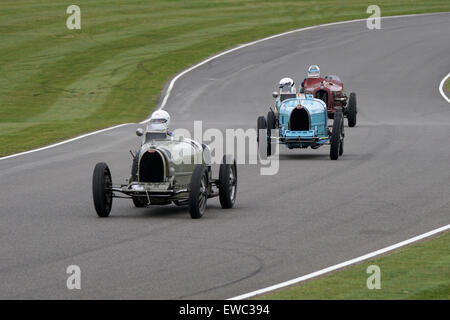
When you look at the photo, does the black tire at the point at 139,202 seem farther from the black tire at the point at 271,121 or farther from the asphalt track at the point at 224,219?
the black tire at the point at 271,121

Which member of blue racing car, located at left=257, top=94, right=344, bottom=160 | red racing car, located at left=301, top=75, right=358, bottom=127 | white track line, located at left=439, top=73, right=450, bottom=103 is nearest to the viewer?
blue racing car, located at left=257, top=94, right=344, bottom=160

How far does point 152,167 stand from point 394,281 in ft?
19.0

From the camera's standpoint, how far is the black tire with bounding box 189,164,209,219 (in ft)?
50.9

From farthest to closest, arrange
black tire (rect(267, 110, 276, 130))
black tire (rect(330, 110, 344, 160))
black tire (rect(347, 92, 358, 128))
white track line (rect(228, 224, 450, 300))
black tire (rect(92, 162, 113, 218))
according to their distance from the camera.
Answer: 1. black tire (rect(347, 92, 358, 128))
2. black tire (rect(267, 110, 276, 130))
3. black tire (rect(330, 110, 344, 160))
4. black tire (rect(92, 162, 113, 218))
5. white track line (rect(228, 224, 450, 300))

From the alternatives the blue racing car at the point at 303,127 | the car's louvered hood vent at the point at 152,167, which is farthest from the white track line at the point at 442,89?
the car's louvered hood vent at the point at 152,167

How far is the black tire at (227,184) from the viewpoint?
16.4 m

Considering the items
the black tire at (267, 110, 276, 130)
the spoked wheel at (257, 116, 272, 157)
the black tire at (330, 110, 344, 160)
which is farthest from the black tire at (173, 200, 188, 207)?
the black tire at (267, 110, 276, 130)

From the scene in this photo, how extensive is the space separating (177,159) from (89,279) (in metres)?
5.13

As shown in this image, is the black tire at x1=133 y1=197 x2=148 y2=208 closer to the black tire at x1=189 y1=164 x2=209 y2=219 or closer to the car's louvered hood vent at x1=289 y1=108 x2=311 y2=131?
the black tire at x1=189 y1=164 x2=209 y2=219

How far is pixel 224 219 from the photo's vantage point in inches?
623

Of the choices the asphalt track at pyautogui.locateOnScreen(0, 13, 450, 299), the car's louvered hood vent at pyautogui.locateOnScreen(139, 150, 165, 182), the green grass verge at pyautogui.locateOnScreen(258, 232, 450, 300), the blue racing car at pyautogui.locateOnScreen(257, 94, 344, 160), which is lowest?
the green grass verge at pyautogui.locateOnScreen(258, 232, 450, 300)

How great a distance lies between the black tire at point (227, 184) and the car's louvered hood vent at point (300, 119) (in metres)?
7.19

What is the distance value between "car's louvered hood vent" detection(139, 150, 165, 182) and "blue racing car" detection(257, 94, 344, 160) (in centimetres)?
811

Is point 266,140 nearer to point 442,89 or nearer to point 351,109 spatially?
point 351,109
